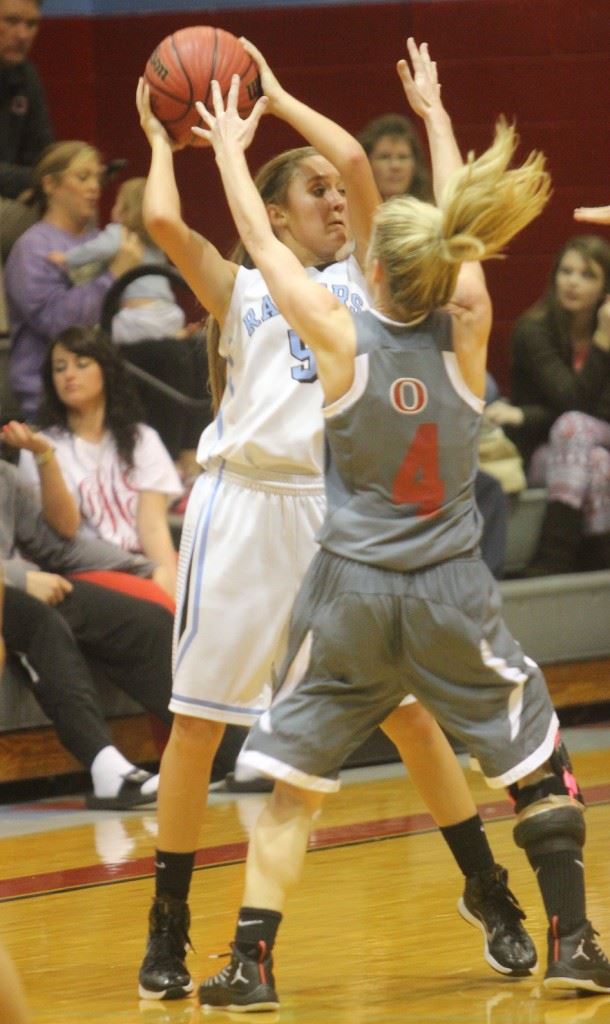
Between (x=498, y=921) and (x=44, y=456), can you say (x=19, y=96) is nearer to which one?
(x=44, y=456)

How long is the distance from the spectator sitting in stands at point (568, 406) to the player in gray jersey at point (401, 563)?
417 cm

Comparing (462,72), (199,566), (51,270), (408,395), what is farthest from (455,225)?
(462,72)

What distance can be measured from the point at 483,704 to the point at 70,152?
4311 millimetres

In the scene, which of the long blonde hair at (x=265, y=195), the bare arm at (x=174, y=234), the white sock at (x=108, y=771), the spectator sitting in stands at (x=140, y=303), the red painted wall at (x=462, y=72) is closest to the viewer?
the bare arm at (x=174, y=234)

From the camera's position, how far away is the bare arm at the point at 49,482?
6074 millimetres

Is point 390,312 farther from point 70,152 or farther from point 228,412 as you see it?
point 70,152

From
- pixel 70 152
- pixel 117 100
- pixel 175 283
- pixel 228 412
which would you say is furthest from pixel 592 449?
pixel 228 412

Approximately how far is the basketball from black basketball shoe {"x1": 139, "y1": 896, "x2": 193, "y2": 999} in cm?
153

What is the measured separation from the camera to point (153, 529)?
6582 millimetres

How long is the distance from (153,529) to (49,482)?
515 mm

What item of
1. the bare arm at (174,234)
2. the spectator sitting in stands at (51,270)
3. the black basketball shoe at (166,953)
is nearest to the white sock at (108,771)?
the spectator sitting in stands at (51,270)

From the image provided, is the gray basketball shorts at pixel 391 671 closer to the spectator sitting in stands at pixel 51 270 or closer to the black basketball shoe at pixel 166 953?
the black basketball shoe at pixel 166 953

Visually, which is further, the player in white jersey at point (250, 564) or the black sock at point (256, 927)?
the player in white jersey at point (250, 564)

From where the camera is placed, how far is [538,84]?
364 inches
